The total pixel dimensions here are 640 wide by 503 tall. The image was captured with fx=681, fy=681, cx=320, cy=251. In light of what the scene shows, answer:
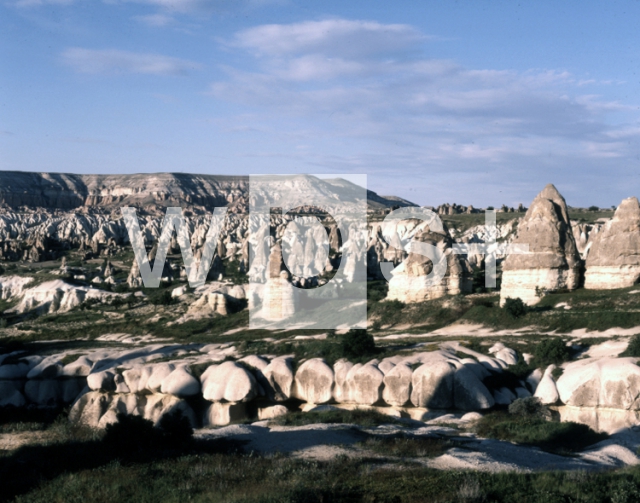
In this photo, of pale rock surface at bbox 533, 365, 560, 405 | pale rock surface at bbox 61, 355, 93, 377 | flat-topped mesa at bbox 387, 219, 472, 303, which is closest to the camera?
pale rock surface at bbox 533, 365, 560, 405

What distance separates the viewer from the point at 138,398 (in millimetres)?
26625

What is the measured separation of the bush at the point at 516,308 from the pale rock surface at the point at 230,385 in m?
16.0

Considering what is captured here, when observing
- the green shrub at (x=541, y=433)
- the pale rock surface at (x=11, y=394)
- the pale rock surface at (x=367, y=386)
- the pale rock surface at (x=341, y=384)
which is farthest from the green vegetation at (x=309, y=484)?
the pale rock surface at (x=11, y=394)

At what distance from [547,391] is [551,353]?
3.14 meters

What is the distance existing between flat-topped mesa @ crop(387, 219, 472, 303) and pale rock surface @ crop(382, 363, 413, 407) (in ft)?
67.0

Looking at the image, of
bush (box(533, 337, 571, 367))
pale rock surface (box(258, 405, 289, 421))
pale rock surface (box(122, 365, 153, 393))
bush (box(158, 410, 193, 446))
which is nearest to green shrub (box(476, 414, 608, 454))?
bush (box(533, 337, 571, 367))

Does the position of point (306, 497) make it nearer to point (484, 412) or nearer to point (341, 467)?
point (341, 467)

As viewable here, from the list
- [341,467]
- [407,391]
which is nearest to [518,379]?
[407,391]

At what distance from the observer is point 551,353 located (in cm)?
2486

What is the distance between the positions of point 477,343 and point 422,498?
1847 centimetres

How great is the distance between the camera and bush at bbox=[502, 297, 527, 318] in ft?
115

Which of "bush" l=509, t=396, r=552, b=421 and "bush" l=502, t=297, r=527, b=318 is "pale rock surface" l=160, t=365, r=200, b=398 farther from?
"bush" l=502, t=297, r=527, b=318

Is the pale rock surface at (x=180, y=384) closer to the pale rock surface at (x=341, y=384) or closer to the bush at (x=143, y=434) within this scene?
the pale rock surface at (x=341, y=384)

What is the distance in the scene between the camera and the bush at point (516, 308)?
35188 millimetres
